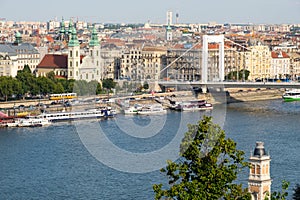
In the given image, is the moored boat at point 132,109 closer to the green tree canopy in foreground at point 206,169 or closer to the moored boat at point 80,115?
the moored boat at point 80,115

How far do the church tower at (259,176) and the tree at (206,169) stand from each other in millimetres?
497

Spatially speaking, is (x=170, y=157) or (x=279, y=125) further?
(x=279, y=125)

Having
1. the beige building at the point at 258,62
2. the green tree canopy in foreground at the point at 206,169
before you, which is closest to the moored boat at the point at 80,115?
the beige building at the point at 258,62

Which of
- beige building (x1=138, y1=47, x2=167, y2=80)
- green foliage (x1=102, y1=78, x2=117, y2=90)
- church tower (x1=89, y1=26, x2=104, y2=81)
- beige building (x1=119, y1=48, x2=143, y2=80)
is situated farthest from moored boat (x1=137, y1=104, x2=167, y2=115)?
beige building (x1=119, y1=48, x2=143, y2=80)

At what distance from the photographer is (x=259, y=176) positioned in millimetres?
5824

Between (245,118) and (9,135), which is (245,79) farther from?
(9,135)

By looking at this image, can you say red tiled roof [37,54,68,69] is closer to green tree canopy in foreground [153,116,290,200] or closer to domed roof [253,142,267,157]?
domed roof [253,142,267,157]

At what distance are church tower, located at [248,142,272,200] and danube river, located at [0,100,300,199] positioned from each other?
2326mm

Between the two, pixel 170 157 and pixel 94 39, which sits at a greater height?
pixel 94 39

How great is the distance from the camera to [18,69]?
2088 centimetres

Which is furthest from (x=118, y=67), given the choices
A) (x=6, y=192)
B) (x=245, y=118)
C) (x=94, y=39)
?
(x=6, y=192)

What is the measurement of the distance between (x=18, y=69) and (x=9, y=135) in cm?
820

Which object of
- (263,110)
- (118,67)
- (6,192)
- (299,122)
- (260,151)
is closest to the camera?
(260,151)

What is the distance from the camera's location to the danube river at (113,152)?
8547mm
